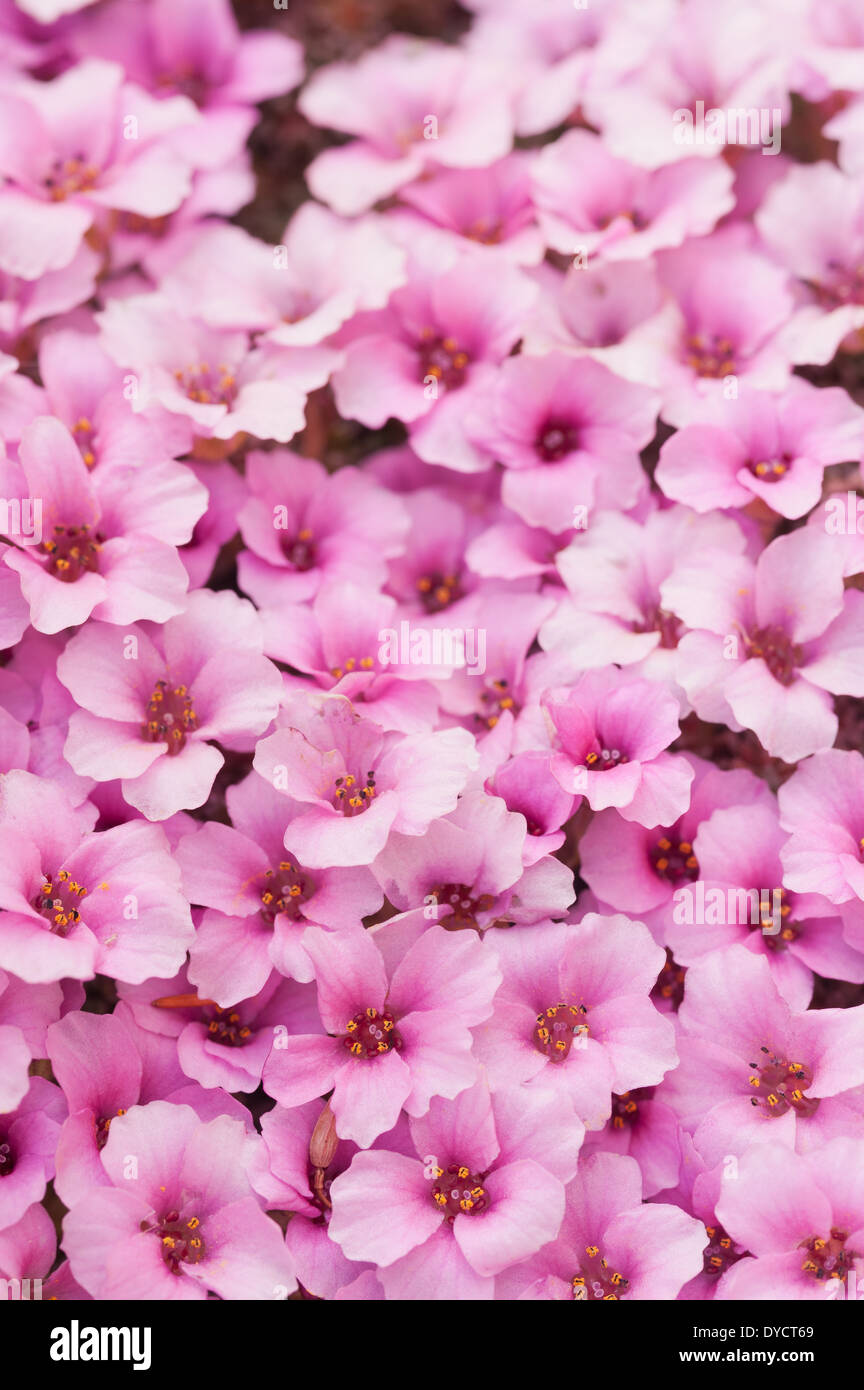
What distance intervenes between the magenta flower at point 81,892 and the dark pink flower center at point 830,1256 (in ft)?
2.44

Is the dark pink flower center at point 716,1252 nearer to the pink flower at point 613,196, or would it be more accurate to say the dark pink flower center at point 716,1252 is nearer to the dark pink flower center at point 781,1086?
the dark pink flower center at point 781,1086

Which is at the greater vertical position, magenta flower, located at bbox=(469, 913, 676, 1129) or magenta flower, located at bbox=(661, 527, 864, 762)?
magenta flower, located at bbox=(661, 527, 864, 762)

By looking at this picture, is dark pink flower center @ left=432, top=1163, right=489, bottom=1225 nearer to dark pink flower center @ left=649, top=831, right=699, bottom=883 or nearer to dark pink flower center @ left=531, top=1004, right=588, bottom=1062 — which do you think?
dark pink flower center @ left=531, top=1004, right=588, bottom=1062

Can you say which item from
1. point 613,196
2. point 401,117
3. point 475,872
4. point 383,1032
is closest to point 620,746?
point 475,872

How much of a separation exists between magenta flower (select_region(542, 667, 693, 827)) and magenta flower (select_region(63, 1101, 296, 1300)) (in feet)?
1.84

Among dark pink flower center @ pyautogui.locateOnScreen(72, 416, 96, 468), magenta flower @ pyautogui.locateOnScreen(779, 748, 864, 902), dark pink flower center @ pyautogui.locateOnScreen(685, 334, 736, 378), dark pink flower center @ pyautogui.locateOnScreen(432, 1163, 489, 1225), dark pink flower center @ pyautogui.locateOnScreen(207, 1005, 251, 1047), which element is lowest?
dark pink flower center @ pyautogui.locateOnScreen(432, 1163, 489, 1225)

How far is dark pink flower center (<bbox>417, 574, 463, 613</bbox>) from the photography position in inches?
77.5

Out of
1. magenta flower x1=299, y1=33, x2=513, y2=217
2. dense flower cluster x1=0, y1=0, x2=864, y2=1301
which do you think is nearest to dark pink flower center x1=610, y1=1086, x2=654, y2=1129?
dense flower cluster x1=0, y1=0, x2=864, y2=1301

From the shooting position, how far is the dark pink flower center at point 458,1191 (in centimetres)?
145

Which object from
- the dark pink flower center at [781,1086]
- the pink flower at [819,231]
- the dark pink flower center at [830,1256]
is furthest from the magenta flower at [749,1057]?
the pink flower at [819,231]

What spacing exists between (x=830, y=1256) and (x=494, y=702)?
2.57 ft

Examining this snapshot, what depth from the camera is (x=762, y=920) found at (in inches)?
64.1
